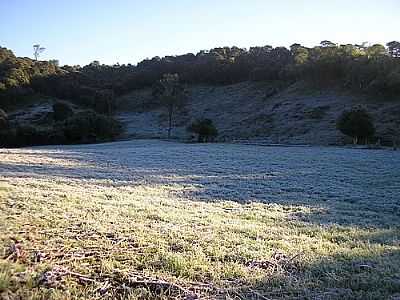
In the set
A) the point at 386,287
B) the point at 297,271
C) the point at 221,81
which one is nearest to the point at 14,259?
the point at 297,271

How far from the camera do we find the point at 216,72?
91875 mm

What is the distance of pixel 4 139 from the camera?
55719 millimetres

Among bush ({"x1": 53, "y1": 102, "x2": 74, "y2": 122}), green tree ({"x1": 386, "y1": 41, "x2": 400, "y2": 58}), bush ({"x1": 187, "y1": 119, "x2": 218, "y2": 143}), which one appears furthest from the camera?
bush ({"x1": 53, "y1": 102, "x2": 74, "y2": 122})

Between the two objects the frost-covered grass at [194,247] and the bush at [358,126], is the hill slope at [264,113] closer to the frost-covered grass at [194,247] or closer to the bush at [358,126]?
the bush at [358,126]

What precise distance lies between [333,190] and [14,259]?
14668 millimetres

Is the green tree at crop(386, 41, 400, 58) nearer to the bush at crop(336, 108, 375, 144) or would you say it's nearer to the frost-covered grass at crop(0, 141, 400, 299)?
the bush at crop(336, 108, 375, 144)

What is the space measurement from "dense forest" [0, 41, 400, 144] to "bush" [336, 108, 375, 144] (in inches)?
704

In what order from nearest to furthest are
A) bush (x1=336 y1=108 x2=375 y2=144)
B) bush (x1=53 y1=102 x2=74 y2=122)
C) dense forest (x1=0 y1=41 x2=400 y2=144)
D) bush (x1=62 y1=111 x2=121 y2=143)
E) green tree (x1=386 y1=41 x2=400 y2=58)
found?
bush (x1=336 y1=108 x2=375 y2=144) → bush (x1=62 y1=111 x2=121 y2=143) → dense forest (x1=0 y1=41 x2=400 y2=144) → green tree (x1=386 y1=41 x2=400 y2=58) → bush (x1=53 y1=102 x2=74 y2=122)

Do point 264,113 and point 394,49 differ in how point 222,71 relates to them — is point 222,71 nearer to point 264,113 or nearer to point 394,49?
point 264,113

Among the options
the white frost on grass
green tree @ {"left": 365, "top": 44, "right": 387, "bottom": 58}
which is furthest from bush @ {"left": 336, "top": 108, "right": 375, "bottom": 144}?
green tree @ {"left": 365, "top": 44, "right": 387, "bottom": 58}

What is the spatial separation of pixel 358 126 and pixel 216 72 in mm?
48483

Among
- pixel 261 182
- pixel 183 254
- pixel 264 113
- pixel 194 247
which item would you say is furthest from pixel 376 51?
pixel 183 254

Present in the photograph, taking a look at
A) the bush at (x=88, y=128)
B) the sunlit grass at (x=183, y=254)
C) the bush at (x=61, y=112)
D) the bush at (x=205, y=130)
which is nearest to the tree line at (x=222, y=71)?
the bush at (x=61, y=112)

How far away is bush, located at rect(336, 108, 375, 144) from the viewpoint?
47594 millimetres
